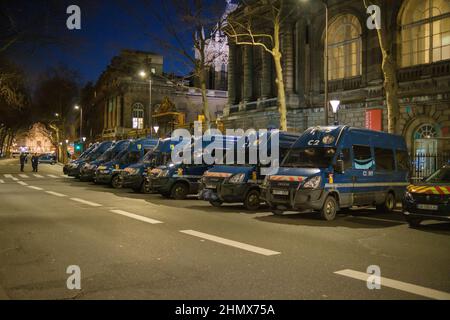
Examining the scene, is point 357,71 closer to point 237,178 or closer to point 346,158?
point 237,178

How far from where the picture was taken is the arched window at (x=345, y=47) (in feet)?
102

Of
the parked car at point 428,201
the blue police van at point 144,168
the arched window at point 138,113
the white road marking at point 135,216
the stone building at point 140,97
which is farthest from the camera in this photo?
the arched window at point 138,113

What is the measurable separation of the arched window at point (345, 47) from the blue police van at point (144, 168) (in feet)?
51.1

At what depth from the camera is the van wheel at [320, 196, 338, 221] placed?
13203 millimetres

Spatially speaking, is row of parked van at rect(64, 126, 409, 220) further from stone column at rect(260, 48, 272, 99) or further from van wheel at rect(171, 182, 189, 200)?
stone column at rect(260, 48, 272, 99)

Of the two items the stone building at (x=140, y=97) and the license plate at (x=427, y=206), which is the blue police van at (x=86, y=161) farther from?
the stone building at (x=140, y=97)

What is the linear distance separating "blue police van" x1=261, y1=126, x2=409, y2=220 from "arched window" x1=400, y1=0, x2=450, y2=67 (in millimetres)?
12400

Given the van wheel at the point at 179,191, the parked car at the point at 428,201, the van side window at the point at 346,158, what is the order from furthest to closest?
the van wheel at the point at 179,191 < the van side window at the point at 346,158 < the parked car at the point at 428,201

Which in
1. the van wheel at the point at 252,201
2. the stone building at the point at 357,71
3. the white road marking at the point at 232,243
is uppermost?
the stone building at the point at 357,71

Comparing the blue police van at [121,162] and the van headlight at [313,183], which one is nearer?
the van headlight at [313,183]

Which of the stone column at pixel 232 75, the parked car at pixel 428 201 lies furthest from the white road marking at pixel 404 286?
the stone column at pixel 232 75

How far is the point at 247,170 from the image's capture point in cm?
1608

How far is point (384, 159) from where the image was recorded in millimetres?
16047
